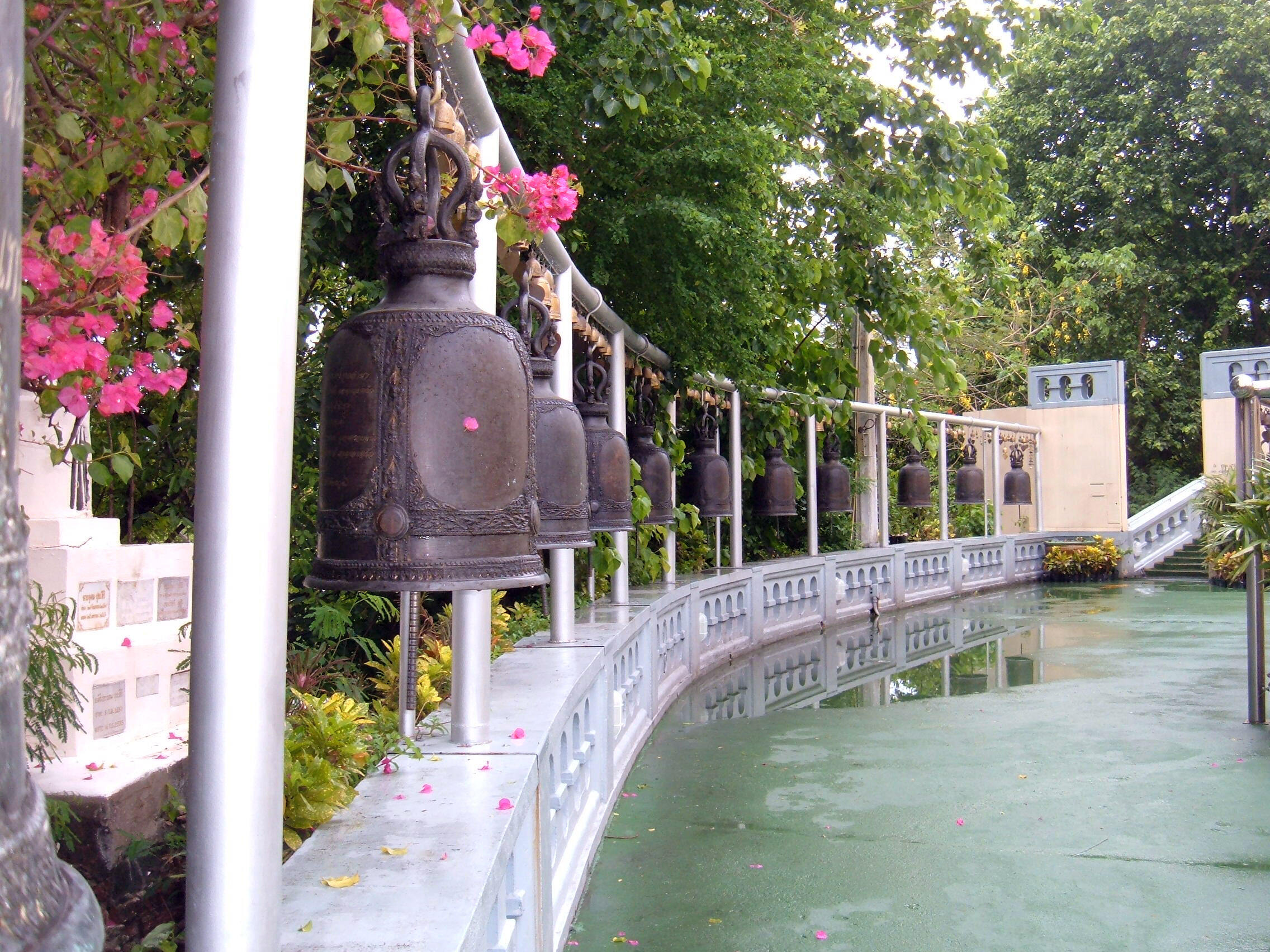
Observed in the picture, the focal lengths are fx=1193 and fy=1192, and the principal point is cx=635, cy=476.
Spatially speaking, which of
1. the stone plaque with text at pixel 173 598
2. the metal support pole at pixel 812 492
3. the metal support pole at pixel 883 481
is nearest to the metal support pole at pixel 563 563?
the stone plaque with text at pixel 173 598

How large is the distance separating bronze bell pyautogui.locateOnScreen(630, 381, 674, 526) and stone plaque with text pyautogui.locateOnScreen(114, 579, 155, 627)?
3.41 metres

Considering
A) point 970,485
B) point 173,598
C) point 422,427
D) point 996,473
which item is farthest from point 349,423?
point 996,473

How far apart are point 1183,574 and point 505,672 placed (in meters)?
16.8

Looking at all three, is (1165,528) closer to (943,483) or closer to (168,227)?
(943,483)

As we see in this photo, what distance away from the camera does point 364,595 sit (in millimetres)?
5621

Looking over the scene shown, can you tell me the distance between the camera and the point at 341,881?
2.23 meters

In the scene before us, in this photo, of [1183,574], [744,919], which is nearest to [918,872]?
[744,919]

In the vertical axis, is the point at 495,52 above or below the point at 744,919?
above

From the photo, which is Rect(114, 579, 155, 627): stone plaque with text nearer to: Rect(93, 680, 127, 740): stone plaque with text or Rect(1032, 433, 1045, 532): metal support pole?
Rect(93, 680, 127, 740): stone plaque with text

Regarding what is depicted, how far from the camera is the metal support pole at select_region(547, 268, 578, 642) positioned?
5.25m

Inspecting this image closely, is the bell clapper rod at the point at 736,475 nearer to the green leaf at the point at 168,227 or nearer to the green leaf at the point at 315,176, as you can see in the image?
the green leaf at the point at 315,176

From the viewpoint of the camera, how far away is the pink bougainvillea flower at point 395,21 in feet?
7.39

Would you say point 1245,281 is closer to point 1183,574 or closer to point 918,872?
point 1183,574

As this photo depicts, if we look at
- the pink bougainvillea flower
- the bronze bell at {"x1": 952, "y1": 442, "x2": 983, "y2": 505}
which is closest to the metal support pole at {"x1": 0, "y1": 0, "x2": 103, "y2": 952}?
the pink bougainvillea flower
